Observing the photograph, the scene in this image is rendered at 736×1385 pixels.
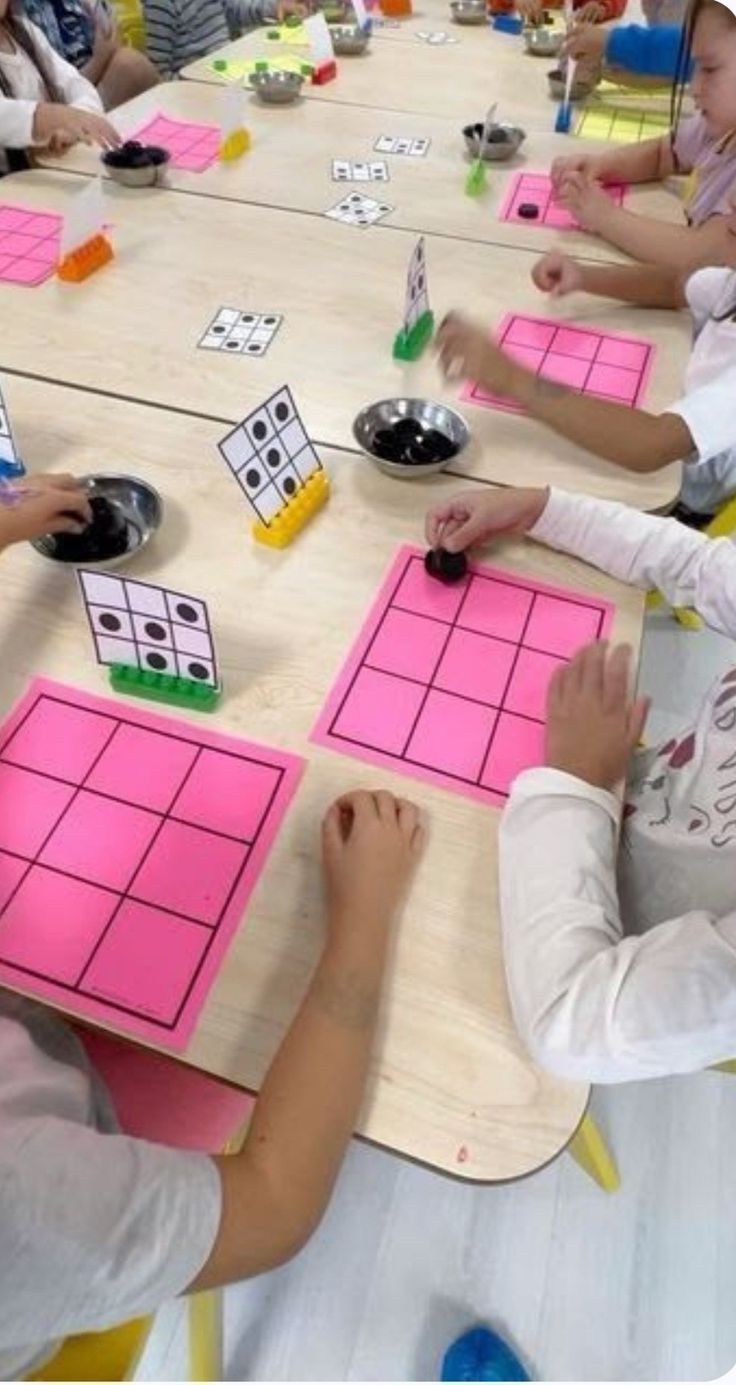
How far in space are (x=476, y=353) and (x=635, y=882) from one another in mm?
643

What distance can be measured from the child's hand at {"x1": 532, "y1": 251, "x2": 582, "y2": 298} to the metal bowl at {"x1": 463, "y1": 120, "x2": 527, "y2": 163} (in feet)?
1.52

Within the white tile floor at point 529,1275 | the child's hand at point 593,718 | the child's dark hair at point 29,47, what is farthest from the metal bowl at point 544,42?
the white tile floor at point 529,1275

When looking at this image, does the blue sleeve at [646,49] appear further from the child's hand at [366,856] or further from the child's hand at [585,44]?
the child's hand at [366,856]

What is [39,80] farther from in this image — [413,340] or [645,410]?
[645,410]

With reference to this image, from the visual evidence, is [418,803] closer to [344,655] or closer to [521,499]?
[344,655]

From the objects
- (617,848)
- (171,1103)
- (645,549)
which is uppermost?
(645,549)

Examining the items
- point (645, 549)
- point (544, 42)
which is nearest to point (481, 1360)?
point (645, 549)

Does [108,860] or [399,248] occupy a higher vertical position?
[399,248]

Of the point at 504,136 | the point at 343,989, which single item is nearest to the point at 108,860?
the point at 343,989

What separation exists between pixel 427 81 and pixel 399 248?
0.84m

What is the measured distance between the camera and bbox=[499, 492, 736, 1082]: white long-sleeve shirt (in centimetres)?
56

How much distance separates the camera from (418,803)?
70 centimetres

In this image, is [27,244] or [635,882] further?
[27,244]

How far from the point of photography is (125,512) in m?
0.91
